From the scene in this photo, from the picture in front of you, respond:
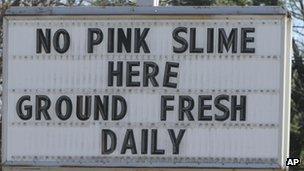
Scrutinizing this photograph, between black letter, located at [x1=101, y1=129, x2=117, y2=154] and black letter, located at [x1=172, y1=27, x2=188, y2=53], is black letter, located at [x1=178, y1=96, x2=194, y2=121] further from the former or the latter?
black letter, located at [x1=101, y1=129, x2=117, y2=154]

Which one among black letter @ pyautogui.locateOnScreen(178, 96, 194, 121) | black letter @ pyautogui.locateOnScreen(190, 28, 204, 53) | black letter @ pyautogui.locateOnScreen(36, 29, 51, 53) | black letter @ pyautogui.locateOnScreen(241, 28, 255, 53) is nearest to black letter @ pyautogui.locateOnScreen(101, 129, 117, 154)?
black letter @ pyautogui.locateOnScreen(178, 96, 194, 121)

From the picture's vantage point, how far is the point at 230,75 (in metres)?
A: 6.82

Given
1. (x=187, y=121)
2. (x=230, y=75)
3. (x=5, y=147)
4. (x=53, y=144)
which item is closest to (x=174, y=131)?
(x=187, y=121)

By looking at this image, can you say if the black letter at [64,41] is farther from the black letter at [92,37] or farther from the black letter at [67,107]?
the black letter at [67,107]

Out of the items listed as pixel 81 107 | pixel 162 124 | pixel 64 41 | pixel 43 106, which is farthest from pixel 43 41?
pixel 162 124

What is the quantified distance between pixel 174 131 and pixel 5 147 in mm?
1614

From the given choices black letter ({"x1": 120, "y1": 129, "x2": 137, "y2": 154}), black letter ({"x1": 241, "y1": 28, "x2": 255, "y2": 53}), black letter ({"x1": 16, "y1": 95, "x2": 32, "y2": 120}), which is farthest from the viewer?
black letter ({"x1": 16, "y1": 95, "x2": 32, "y2": 120})

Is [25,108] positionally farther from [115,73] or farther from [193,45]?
[193,45]

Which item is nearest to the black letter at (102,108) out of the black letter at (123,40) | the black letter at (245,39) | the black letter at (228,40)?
the black letter at (123,40)

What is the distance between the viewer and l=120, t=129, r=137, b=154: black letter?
6.86 m

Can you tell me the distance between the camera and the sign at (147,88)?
677 cm

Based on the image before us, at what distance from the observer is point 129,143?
22.6 ft

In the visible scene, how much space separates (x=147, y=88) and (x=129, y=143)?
54 cm

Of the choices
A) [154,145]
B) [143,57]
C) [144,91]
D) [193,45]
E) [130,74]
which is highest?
[193,45]
